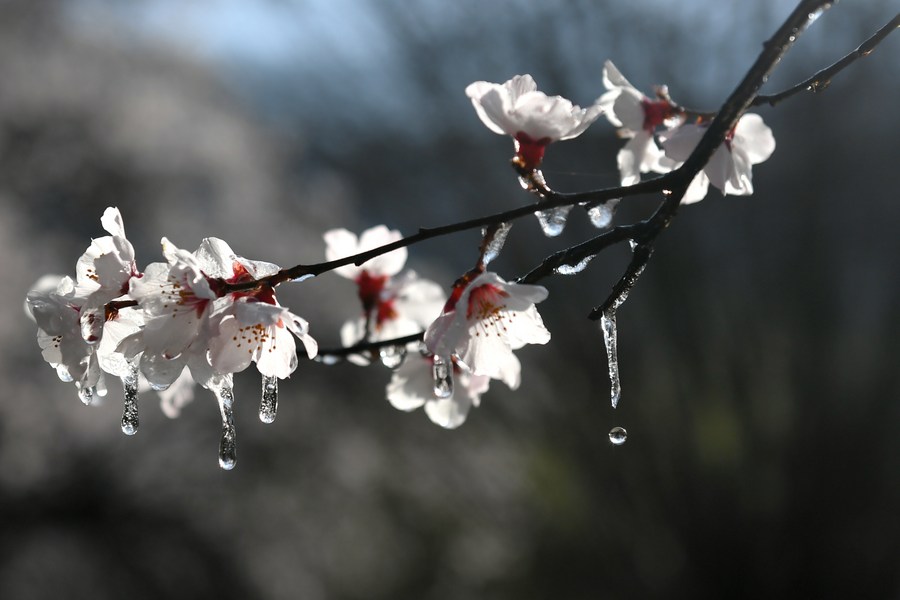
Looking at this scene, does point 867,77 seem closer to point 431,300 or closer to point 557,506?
point 557,506

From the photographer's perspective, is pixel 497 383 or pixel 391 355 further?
pixel 497 383

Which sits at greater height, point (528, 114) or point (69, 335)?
point (528, 114)

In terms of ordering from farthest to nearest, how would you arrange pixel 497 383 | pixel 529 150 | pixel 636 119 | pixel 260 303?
pixel 497 383 → pixel 636 119 → pixel 529 150 → pixel 260 303

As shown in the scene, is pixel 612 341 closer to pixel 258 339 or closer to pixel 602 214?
pixel 602 214

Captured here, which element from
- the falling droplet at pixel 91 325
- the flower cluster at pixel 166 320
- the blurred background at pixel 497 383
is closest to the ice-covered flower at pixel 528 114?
the flower cluster at pixel 166 320

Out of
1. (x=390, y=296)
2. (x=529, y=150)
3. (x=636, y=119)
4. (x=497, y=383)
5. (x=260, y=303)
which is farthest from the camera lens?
(x=497, y=383)

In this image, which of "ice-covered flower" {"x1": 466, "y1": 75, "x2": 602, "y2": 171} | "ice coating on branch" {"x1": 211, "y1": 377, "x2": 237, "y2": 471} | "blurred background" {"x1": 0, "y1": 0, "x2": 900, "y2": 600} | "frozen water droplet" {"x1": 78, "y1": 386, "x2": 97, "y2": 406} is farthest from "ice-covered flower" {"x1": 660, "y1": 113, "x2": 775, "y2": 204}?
"blurred background" {"x1": 0, "y1": 0, "x2": 900, "y2": 600}

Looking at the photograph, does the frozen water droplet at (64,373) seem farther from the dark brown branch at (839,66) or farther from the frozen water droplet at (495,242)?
the dark brown branch at (839,66)

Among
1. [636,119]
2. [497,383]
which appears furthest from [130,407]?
[497,383]

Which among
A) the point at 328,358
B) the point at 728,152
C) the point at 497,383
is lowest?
the point at 328,358
